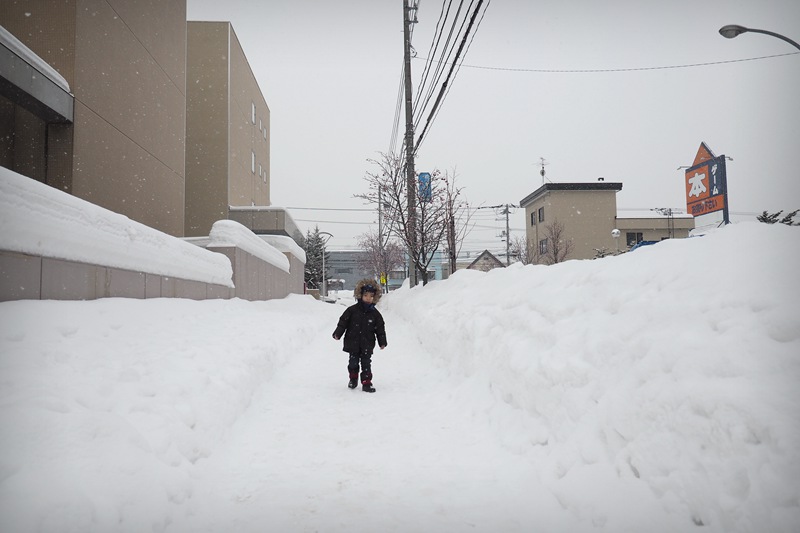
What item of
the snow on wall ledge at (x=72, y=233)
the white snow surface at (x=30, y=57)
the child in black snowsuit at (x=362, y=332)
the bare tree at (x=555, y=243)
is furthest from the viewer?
the bare tree at (x=555, y=243)

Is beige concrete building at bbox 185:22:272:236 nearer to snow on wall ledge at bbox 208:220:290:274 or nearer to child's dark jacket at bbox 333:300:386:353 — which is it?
snow on wall ledge at bbox 208:220:290:274

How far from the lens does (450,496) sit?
319 cm

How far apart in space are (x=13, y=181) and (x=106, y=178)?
713 cm

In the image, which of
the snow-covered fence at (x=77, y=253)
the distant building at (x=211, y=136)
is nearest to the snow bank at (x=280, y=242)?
the distant building at (x=211, y=136)

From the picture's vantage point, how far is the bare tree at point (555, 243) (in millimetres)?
35688

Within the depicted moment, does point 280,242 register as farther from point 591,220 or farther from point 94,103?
point 591,220


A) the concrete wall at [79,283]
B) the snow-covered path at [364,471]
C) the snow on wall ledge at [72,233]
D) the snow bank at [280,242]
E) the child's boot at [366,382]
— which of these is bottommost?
the snow-covered path at [364,471]

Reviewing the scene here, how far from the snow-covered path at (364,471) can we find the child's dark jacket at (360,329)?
743mm

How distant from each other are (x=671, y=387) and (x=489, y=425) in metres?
2.01

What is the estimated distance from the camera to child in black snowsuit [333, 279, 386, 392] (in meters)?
6.23

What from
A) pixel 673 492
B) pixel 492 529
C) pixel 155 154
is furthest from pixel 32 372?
pixel 155 154

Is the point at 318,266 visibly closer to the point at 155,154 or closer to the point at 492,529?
the point at 155,154

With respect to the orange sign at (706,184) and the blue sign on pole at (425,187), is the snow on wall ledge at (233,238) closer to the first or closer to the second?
the blue sign on pole at (425,187)

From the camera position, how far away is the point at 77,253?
211 inches
